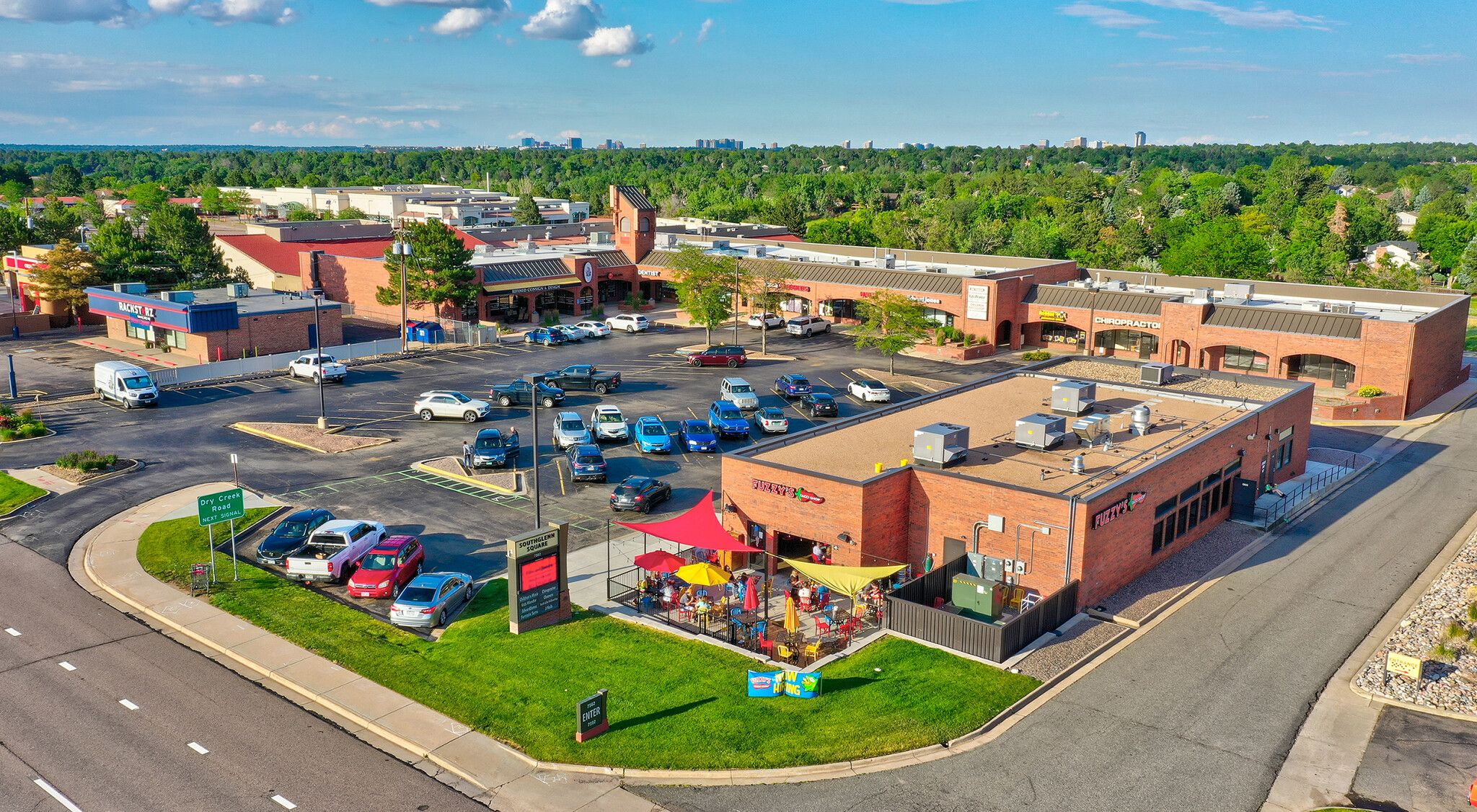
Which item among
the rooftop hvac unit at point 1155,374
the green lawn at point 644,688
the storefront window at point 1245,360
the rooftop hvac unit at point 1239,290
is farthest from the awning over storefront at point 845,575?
the rooftop hvac unit at point 1239,290

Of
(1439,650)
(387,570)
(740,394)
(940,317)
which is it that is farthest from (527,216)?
(1439,650)

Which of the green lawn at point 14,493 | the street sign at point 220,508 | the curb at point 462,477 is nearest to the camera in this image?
the street sign at point 220,508

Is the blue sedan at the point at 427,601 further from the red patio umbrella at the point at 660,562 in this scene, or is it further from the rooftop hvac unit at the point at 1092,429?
the rooftop hvac unit at the point at 1092,429

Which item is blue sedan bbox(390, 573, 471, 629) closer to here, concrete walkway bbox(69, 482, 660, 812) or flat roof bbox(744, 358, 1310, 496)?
concrete walkway bbox(69, 482, 660, 812)

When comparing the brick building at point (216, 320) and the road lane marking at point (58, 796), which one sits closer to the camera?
the road lane marking at point (58, 796)

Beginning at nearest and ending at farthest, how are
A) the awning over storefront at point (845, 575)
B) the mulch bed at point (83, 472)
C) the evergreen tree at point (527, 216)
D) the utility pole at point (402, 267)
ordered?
the awning over storefront at point (845, 575), the mulch bed at point (83, 472), the utility pole at point (402, 267), the evergreen tree at point (527, 216)

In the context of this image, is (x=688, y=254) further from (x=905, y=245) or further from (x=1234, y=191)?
(x=1234, y=191)

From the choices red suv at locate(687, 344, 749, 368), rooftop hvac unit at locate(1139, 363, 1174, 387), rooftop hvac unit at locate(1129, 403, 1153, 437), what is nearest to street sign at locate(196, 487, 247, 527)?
rooftop hvac unit at locate(1129, 403, 1153, 437)
